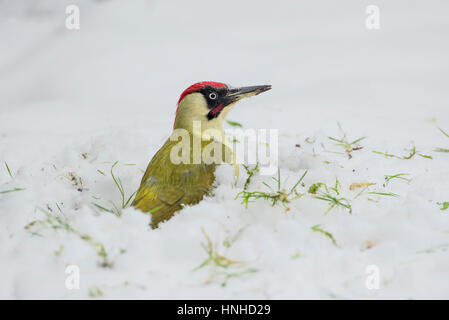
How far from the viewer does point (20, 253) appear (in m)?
2.30

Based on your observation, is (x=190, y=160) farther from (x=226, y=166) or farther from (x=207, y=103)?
(x=207, y=103)

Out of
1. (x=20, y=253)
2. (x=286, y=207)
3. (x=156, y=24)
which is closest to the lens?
(x=20, y=253)

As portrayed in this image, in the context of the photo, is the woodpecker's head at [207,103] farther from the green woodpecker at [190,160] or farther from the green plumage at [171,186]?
the green plumage at [171,186]

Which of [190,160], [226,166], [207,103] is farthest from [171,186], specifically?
[207,103]

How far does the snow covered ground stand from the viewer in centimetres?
218

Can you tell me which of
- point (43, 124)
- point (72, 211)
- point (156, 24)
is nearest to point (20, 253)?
point (72, 211)

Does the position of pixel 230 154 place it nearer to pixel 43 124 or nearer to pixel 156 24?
pixel 43 124

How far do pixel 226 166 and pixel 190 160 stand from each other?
0.75 feet

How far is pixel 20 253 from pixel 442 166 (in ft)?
9.10

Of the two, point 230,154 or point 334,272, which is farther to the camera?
point 230,154

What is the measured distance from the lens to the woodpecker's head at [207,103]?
11.5 ft

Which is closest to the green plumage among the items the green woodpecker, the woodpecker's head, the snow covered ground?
the green woodpecker

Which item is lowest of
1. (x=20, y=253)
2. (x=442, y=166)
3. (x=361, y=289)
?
(x=361, y=289)

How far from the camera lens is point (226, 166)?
10.0ft
